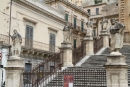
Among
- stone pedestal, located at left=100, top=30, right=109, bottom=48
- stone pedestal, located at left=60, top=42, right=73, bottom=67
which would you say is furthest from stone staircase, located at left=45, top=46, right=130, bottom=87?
stone pedestal, located at left=100, top=30, right=109, bottom=48

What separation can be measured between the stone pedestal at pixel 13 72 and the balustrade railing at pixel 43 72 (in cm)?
79

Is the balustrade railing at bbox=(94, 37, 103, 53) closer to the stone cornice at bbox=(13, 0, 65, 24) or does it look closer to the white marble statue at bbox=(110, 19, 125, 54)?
the white marble statue at bbox=(110, 19, 125, 54)

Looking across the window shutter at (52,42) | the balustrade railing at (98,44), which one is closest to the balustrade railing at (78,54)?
the balustrade railing at (98,44)

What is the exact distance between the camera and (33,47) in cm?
2886

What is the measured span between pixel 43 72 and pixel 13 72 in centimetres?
214

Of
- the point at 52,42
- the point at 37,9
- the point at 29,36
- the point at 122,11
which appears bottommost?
the point at 52,42

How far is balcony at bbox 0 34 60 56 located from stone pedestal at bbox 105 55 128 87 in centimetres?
1535

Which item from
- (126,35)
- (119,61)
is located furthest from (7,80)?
(126,35)

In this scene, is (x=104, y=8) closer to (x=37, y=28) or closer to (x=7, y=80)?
(x=37, y=28)

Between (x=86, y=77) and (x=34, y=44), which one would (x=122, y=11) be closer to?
(x=34, y=44)

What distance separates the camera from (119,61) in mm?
10938

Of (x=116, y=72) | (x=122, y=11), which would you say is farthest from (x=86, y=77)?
(x=122, y=11)

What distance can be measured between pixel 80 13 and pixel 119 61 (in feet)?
116

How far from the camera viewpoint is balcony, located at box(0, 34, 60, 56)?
2522cm
